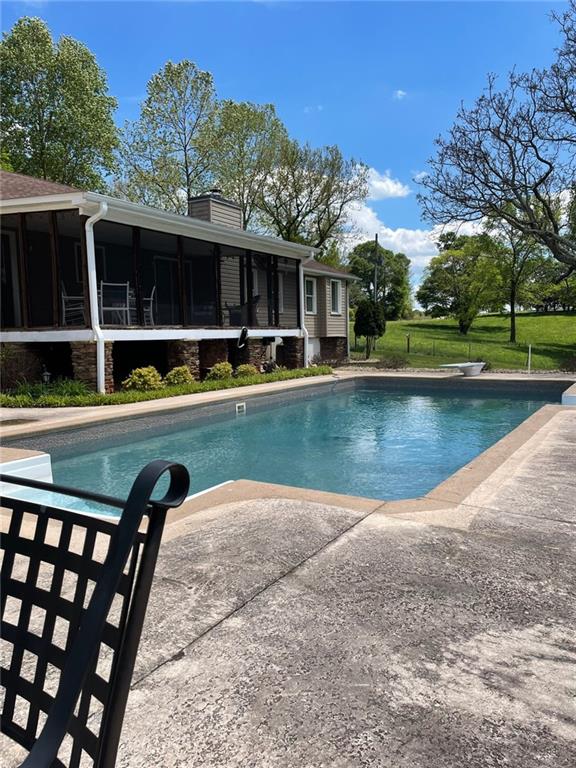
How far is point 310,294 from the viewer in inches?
775

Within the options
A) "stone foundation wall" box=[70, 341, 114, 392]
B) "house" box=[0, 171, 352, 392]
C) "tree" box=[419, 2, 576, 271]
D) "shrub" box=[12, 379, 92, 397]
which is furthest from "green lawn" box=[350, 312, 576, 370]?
"shrub" box=[12, 379, 92, 397]

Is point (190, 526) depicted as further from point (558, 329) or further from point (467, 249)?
point (558, 329)

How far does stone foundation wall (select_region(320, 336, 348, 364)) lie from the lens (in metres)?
20.6

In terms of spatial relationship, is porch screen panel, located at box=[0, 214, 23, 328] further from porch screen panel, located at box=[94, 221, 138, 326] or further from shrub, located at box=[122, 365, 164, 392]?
shrub, located at box=[122, 365, 164, 392]

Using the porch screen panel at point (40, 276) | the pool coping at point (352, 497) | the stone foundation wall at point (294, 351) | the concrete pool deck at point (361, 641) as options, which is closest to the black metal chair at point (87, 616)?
the concrete pool deck at point (361, 641)

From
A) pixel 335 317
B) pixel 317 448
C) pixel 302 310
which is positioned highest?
pixel 302 310

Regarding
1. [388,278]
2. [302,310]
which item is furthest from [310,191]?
[388,278]

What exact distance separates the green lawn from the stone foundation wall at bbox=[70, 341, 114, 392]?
38.6 ft

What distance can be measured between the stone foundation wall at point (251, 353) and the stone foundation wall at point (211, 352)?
88cm

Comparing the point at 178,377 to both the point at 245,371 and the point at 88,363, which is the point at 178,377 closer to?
the point at 88,363

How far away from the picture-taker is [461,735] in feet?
5.58

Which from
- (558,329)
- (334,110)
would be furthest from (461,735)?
(558,329)

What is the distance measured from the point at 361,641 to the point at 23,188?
1231cm

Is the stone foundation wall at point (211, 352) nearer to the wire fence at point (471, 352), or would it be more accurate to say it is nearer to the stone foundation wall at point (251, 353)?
the stone foundation wall at point (251, 353)
